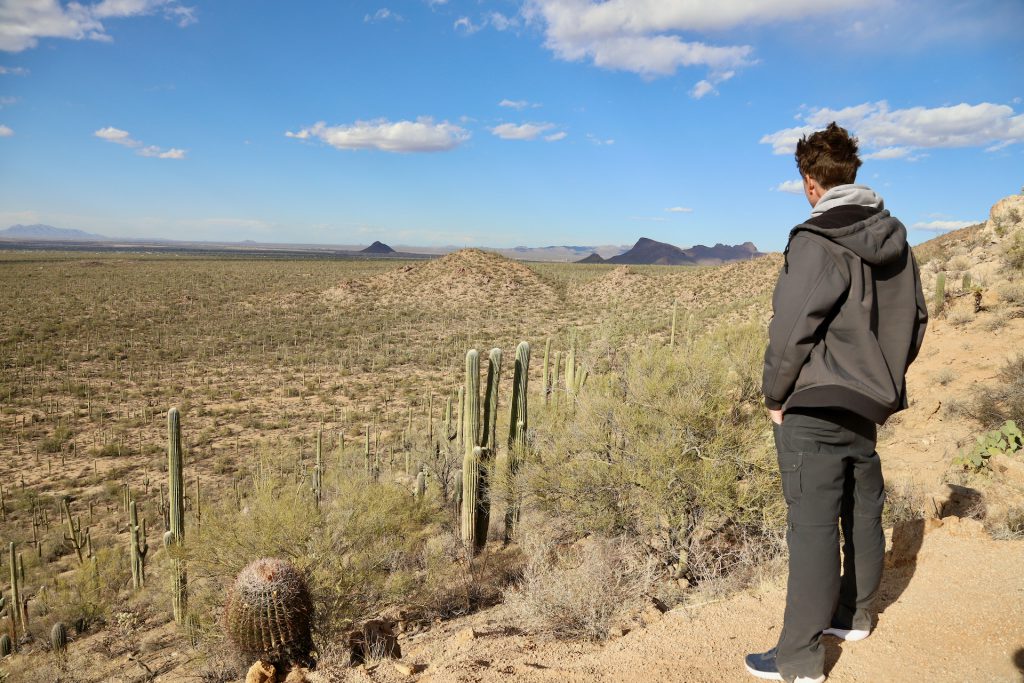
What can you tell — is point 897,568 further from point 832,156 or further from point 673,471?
point 832,156

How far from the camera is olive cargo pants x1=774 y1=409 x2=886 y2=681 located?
101 inches

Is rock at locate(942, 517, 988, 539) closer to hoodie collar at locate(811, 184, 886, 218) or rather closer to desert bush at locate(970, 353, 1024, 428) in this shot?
hoodie collar at locate(811, 184, 886, 218)

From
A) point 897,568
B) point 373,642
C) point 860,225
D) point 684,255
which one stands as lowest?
point 373,642

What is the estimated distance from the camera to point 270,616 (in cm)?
506

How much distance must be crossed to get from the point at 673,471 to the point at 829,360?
10.8 feet

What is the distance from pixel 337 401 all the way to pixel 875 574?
17.6 metres

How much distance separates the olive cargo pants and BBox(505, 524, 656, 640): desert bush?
145cm

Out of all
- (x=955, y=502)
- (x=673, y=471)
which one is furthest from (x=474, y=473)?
(x=955, y=502)

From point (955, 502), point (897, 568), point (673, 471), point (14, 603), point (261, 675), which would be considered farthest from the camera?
point (14, 603)

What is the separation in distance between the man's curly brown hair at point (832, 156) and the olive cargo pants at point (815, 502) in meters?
0.97

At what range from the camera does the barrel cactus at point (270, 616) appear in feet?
16.6

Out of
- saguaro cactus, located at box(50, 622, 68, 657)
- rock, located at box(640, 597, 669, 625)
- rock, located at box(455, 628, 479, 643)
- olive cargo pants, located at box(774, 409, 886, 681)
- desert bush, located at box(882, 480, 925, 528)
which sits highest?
olive cargo pants, located at box(774, 409, 886, 681)

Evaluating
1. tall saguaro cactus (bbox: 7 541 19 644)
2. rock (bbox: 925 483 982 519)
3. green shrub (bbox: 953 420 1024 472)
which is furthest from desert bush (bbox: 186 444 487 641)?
green shrub (bbox: 953 420 1024 472)

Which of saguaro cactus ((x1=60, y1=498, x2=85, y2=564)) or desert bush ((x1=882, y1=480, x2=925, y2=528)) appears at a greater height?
desert bush ((x1=882, y1=480, x2=925, y2=528))
